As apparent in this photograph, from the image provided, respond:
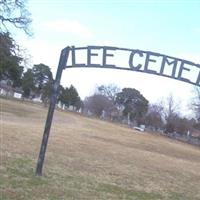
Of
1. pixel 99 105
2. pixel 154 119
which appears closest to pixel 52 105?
pixel 154 119

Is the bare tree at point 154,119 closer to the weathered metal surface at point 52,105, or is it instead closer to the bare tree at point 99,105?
the bare tree at point 99,105

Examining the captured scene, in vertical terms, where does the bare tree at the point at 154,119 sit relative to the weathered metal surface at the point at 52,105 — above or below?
above

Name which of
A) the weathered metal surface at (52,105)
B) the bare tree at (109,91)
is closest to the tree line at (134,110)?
the bare tree at (109,91)

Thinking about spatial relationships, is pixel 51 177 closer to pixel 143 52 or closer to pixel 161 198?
pixel 161 198

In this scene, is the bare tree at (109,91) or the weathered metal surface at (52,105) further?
the bare tree at (109,91)

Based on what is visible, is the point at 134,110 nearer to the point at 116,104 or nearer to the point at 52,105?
the point at 116,104

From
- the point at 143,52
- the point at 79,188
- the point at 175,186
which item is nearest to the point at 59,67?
the point at 143,52

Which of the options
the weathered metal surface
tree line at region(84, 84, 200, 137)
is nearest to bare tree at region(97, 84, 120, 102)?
tree line at region(84, 84, 200, 137)

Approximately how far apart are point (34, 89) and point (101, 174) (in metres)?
97.4

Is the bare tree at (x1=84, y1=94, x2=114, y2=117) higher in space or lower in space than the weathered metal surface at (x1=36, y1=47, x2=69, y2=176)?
higher

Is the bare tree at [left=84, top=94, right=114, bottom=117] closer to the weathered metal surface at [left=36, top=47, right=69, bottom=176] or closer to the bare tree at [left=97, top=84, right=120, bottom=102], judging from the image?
the bare tree at [left=97, top=84, right=120, bottom=102]

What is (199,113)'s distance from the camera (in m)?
89.5

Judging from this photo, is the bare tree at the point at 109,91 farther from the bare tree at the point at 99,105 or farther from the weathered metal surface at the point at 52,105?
the weathered metal surface at the point at 52,105

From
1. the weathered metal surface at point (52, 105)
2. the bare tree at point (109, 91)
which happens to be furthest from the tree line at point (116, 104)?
the weathered metal surface at point (52, 105)
